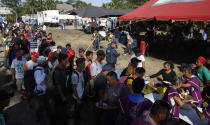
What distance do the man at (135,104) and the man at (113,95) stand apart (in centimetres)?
30

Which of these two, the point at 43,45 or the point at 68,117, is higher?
the point at 43,45

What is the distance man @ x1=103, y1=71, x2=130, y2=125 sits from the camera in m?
3.04

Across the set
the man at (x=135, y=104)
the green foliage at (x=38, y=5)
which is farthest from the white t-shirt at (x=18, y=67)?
the green foliage at (x=38, y=5)

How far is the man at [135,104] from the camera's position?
2602 mm

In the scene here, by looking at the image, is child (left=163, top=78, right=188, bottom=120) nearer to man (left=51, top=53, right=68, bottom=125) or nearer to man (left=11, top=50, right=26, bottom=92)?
man (left=51, top=53, right=68, bottom=125)

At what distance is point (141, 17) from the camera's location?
10312mm

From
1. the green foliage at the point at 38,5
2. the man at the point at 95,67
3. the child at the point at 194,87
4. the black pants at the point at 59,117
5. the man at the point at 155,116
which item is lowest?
the black pants at the point at 59,117

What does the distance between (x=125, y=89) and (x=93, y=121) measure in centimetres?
208

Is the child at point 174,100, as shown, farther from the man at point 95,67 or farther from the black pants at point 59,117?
the black pants at point 59,117

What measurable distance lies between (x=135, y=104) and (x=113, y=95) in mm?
575

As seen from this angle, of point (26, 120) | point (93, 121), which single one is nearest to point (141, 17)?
point (93, 121)

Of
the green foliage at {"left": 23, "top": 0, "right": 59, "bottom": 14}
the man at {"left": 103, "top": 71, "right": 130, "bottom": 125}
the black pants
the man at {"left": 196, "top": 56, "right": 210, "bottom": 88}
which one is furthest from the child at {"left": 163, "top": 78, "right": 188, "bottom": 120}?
the green foliage at {"left": 23, "top": 0, "right": 59, "bottom": 14}

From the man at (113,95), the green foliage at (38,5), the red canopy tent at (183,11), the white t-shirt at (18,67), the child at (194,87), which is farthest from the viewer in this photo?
the green foliage at (38,5)

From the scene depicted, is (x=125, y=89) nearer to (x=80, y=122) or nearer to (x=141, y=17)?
(x=80, y=122)
